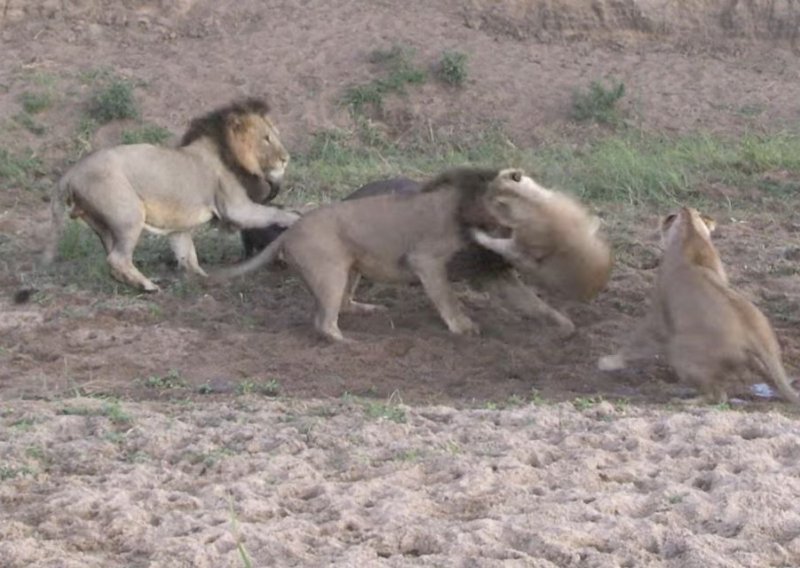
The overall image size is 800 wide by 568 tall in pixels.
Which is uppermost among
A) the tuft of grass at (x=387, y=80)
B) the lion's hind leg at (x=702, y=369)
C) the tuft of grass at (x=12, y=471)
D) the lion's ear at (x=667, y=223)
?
the lion's ear at (x=667, y=223)

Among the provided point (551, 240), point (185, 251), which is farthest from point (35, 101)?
point (551, 240)

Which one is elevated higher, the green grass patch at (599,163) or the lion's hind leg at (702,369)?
the lion's hind leg at (702,369)

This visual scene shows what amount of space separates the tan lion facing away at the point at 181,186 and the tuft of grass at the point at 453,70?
22.3 feet

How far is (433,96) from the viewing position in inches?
691

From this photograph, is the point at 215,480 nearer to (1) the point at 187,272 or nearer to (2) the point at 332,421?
(2) the point at 332,421

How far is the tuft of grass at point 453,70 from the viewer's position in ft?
58.0

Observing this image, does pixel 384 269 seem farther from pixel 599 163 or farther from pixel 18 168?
pixel 18 168

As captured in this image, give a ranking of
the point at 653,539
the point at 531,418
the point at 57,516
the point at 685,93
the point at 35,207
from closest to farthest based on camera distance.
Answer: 1. the point at 653,539
2. the point at 57,516
3. the point at 531,418
4. the point at 35,207
5. the point at 685,93

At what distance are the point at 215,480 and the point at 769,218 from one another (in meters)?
7.12

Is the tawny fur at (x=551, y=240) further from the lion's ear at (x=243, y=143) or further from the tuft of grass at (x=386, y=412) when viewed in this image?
the lion's ear at (x=243, y=143)

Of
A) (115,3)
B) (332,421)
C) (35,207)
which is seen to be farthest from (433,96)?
(332,421)

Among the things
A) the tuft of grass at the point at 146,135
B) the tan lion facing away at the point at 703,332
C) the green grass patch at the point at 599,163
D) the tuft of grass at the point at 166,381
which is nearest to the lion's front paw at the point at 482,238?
the tan lion facing away at the point at 703,332

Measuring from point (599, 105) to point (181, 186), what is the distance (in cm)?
794

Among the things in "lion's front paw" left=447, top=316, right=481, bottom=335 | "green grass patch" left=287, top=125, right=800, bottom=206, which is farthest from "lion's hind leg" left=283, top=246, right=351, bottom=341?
"green grass patch" left=287, top=125, right=800, bottom=206
